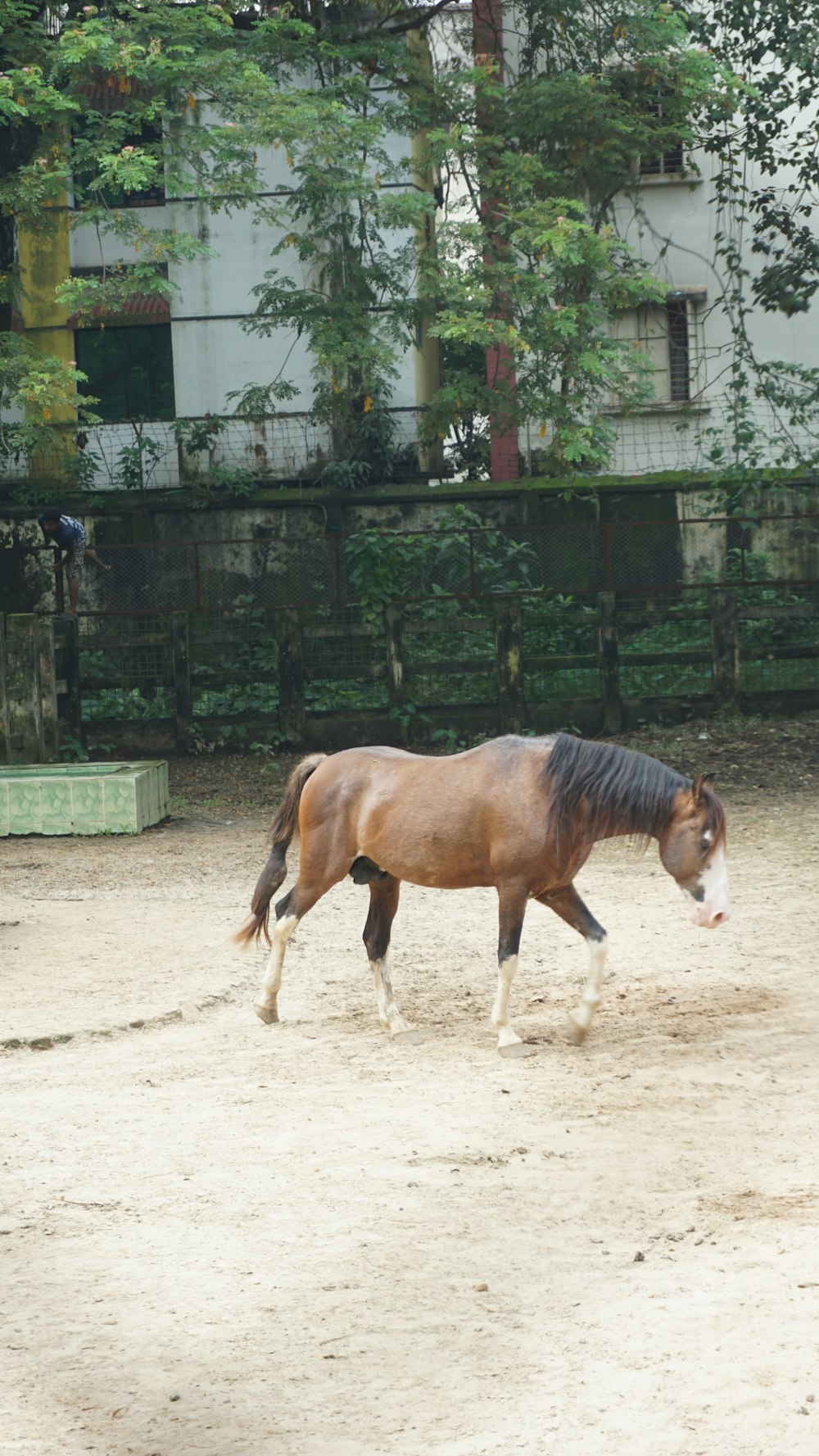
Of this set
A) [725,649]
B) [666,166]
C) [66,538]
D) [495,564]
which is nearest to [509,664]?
[725,649]

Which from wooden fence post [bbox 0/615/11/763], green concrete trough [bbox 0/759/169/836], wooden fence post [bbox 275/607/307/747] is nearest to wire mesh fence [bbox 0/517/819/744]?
wooden fence post [bbox 275/607/307/747]

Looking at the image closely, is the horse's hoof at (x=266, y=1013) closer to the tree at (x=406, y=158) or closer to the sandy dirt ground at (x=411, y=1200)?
the sandy dirt ground at (x=411, y=1200)

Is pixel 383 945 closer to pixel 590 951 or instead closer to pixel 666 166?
pixel 590 951

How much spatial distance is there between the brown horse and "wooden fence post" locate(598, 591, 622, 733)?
7.73m

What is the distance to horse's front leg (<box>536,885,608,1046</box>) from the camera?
6.27 meters

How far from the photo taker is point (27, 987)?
7324 millimetres

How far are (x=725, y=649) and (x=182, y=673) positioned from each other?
5251 millimetres

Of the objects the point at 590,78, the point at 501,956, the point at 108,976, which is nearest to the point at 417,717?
the point at 590,78

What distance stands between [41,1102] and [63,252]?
18.9 metres

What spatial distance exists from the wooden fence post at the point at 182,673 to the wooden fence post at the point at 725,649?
5.08 meters

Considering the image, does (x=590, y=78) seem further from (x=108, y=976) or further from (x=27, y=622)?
(x=108, y=976)

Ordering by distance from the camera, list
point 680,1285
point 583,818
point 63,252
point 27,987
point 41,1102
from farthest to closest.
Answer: point 63,252
point 27,987
point 583,818
point 41,1102
point 680,1285

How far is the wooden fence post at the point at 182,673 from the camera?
14.6m

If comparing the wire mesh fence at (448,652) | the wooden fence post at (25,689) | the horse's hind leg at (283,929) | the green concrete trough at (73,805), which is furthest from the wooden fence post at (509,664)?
the horse's hind leg at (283,929)
